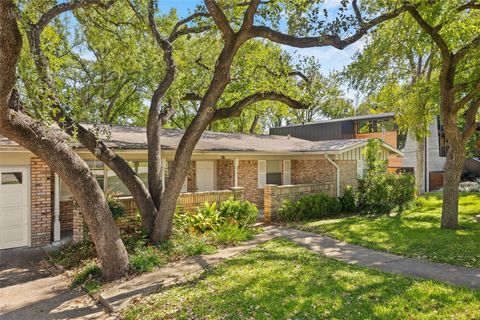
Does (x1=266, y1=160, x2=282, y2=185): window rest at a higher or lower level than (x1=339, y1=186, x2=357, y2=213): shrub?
higher

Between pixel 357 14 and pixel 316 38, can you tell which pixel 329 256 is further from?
pixel 357 14

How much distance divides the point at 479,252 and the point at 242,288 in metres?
6.14

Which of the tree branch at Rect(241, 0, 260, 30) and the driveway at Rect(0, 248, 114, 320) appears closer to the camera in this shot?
the driveway at Rect(0, 248, 114, 320)

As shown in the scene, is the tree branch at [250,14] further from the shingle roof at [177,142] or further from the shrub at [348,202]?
the shrub at [348,202]

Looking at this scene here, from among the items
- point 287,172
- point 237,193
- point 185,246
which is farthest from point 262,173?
point 185,246

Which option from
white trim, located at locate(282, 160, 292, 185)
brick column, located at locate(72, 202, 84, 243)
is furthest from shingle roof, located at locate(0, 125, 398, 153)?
brick column, located at locate(72, 202, 84, 243)

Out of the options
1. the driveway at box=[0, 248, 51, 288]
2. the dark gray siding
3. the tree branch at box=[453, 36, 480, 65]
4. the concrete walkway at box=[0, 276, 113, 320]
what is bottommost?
the concrete walkway at box=[0, 276, 113, 320]

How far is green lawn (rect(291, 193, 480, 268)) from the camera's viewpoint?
26.2 ft

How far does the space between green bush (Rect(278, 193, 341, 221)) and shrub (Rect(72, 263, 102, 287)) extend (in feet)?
23.7

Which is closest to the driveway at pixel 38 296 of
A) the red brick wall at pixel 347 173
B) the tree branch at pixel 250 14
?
the tree branch at pixel 250 14

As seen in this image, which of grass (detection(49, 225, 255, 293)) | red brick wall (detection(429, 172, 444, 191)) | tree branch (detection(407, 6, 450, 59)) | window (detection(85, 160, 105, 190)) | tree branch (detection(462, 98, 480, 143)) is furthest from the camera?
red brick wall (detection(429, 172, 444, 191))

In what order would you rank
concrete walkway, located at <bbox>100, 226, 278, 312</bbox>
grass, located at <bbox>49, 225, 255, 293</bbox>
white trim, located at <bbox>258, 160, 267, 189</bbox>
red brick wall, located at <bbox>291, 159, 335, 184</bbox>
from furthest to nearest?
white trim, located at <bbox>258, 160, 267, 189</bbox> → red brick wall, located at <bbox>291, 159, 335, 184</bbox> → grass, located at <bbox>49, 225, 255, 293</bbox> → concrete walkway, located at <bbox>100, 226, 278, 312</bbox>

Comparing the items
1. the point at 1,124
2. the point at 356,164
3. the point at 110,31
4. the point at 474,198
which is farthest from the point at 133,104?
the point at 474,198

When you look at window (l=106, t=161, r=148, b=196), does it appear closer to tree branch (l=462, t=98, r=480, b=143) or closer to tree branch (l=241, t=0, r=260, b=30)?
tree branch (l=241, t=0, r=260, b=30)
